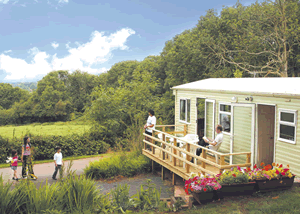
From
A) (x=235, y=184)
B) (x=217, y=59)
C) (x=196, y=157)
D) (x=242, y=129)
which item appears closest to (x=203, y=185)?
(x=235, y=184)

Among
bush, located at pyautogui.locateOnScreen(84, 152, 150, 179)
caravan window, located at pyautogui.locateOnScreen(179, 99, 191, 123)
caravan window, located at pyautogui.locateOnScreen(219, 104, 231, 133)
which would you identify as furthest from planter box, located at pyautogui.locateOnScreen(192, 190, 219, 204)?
caravan window, located at pyautogui.locateOnScreen(179, 99, 191, 123)

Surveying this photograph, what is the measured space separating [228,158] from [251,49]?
53.8 feet

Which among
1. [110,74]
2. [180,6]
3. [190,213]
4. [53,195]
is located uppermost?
[180,6]

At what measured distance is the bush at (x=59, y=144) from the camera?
14.2 metres

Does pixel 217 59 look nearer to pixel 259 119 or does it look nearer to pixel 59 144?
pixel 59 144

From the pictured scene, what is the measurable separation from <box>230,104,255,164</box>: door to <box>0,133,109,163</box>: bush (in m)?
9.81

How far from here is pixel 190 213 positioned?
496cm

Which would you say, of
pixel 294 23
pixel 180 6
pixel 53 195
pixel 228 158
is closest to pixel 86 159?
pixel 228 158

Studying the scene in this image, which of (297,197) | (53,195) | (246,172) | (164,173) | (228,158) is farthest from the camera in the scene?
(164,173)

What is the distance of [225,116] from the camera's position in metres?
8.58

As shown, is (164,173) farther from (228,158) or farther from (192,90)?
(192,90)

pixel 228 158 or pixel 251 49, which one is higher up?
pixel 251 49

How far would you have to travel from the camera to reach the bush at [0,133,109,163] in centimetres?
Result: 1417

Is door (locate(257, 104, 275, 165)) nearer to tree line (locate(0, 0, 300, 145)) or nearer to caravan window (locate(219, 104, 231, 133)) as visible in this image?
caravan window (locate(219, 104, 231, 133))
